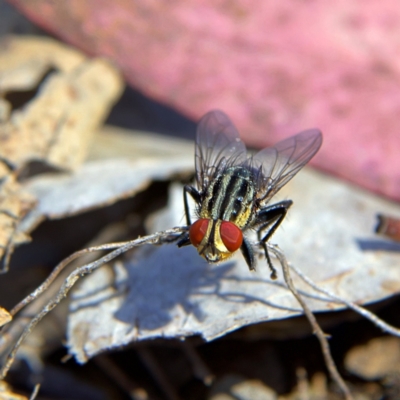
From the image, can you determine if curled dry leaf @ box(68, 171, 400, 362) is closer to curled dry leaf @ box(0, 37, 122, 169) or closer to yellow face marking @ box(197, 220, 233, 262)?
yellow face marking @ box(197, 220, 233, 262)

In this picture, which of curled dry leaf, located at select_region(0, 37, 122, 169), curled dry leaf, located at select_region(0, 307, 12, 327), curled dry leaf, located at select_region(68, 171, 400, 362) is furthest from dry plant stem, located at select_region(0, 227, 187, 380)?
curled dry leaf, located at select_region(0, 37, 122, 169)

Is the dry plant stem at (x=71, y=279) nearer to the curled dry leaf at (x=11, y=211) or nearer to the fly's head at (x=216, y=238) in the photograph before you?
the fly's head at (x=216, y=238)

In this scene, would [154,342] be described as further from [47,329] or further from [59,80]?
[59,80]

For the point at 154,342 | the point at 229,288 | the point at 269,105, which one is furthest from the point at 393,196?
the point at 154,342

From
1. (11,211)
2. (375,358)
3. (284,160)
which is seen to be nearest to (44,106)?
(11,211)

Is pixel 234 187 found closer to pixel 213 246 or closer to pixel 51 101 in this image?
pixel 213 246

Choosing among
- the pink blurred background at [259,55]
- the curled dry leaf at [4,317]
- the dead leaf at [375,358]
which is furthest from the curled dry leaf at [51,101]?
the dead leaf at [375,358]

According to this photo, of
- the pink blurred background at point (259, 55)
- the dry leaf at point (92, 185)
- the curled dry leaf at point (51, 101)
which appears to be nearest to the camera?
the dry leaf at point (92, 185)
